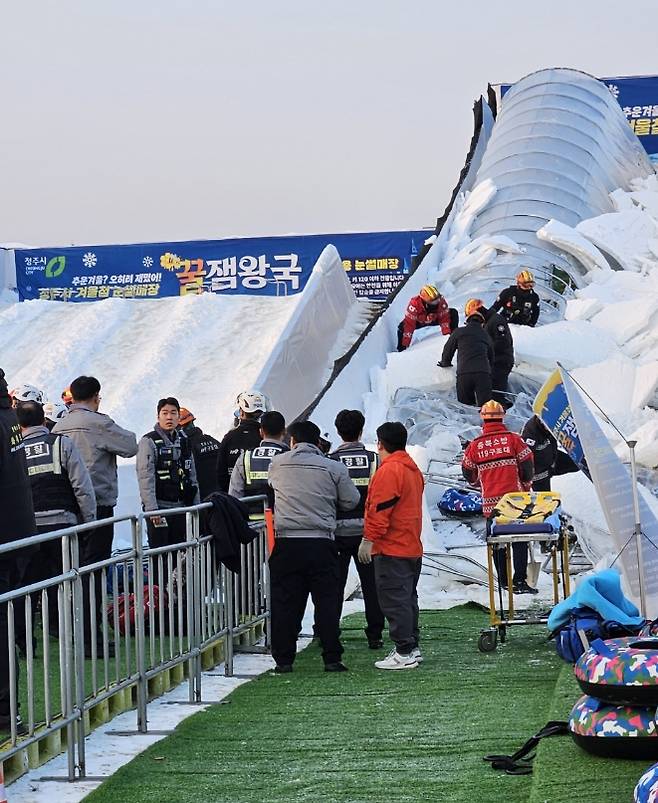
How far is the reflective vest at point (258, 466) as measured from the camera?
27.8ft

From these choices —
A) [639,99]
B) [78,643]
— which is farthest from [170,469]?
[639,99]

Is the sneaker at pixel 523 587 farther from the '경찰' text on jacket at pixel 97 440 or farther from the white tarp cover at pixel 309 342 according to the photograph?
the white tarp cover at pixel 309 342

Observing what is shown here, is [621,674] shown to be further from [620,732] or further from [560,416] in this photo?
[560,416]

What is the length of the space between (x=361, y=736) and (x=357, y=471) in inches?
108

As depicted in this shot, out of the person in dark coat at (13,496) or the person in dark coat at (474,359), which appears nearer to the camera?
the person in dark coat at (13,496)

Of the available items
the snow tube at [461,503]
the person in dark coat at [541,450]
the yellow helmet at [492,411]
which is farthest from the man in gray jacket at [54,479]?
the snow tube at [461,503]

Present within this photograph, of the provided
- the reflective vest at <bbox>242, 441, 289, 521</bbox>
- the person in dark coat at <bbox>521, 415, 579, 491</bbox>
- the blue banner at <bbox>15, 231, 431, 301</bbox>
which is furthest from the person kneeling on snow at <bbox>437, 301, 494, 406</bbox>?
the blue banner at <bbox>15, 231, 431, 301</bbox>

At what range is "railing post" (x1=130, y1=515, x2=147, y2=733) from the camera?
19.9 feet

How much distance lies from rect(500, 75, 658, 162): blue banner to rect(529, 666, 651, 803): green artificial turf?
2632 cm

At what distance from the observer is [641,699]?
467 centimetres

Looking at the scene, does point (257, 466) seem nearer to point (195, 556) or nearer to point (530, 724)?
point (195, 556)

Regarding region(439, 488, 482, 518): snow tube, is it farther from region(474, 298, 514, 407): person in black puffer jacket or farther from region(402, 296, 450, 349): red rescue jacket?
region(402, 296, 450, 349): red rescue jacket

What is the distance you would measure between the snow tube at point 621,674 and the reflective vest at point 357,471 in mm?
3610

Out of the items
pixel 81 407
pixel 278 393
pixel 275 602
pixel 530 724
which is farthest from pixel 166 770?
pixel 278 393
